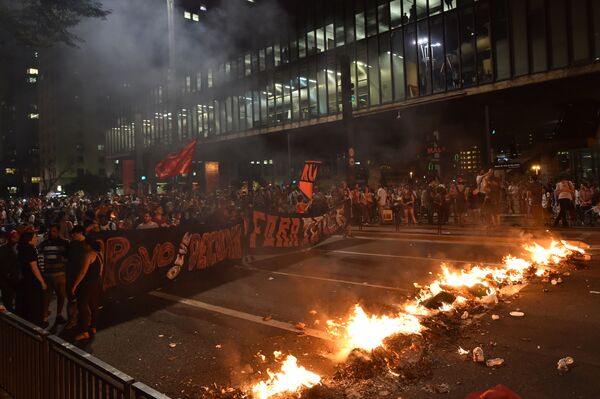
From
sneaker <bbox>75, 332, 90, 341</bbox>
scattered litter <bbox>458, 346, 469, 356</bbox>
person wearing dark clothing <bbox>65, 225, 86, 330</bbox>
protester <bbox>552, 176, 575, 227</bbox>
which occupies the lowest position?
scattered litter <bbox>458, 346, 469, 356</bbox>

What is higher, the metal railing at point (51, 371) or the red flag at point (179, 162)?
the red flag at point (179, 162)

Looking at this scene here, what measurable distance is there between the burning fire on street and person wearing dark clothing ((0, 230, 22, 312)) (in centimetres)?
324

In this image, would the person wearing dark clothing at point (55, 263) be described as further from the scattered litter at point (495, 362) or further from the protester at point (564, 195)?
the protester at point (564, 195)

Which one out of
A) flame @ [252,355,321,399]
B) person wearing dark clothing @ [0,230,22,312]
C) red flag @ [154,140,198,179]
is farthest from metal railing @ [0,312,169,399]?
red flag @ [154,140,198,179]

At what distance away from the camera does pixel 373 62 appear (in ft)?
69.4

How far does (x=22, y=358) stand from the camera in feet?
8.77

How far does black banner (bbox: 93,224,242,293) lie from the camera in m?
5.66

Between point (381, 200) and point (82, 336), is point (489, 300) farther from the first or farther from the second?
point (381, 200)

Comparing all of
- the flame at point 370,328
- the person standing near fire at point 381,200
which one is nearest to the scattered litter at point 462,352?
the flame at point 370,328

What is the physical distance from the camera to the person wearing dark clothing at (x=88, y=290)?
4.41 metres

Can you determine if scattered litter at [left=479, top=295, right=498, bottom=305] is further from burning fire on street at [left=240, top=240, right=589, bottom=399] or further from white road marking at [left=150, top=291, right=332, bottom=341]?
white road marking at [left=150, top=291, right=332, bottom=341]

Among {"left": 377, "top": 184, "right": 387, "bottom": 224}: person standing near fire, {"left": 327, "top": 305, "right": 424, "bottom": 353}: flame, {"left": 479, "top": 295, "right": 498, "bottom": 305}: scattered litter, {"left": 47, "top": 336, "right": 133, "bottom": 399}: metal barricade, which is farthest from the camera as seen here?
{"left": 377, "top": 184, "right": 387, "bottom": 224}: person standing near fire

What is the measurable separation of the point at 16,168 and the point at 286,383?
9765cm

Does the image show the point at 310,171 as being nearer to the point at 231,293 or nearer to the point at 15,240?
the point at 231,293
